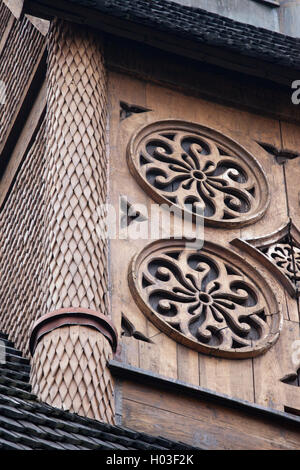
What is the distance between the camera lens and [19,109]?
608 inches

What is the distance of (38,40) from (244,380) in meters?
4.06

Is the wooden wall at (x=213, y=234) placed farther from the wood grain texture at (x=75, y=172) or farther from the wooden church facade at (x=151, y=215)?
the wood grain texture at (x=75, y=172)

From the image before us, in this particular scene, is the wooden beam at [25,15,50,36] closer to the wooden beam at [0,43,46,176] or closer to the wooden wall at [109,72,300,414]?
the wooden beam at [0,43,46,176]

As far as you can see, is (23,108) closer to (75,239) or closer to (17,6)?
(17,6)

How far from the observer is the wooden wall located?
43.0 feet

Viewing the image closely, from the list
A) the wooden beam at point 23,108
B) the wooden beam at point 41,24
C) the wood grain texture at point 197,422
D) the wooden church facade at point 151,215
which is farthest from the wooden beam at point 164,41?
the wood grain texture at point 197,422

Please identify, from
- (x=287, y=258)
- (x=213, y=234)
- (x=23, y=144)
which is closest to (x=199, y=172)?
(x=213, y=234)

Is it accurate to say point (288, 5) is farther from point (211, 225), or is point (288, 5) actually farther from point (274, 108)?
point (211, 225)

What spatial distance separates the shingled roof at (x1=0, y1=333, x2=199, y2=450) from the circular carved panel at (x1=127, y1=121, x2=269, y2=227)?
270cm

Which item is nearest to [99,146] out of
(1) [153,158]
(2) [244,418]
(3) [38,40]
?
(1) [153,158]

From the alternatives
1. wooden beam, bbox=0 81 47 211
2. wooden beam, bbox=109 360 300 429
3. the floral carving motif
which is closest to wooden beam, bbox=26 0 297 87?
wooden beam, bbox=0 81 47 211

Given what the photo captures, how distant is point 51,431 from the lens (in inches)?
438

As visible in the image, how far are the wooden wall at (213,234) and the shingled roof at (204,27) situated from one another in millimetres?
629

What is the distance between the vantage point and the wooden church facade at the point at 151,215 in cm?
1266
